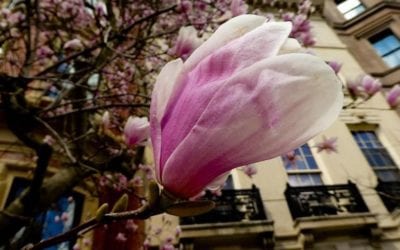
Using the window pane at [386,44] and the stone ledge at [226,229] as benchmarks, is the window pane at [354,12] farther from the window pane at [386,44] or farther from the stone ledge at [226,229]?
the stone ledge at [226,229]

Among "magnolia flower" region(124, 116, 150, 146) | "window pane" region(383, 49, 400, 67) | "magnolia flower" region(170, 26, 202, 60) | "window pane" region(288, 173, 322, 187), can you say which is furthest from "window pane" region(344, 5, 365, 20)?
"magnolia flower" region(124, 116, 150, 146)

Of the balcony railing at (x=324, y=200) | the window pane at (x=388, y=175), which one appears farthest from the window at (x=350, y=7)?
the balcony railing at (x=324, y=200)

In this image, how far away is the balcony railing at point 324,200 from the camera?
23.5 feet

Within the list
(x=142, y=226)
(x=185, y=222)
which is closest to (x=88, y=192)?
(x=142, y=226)

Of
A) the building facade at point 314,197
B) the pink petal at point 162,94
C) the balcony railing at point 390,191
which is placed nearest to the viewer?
the pink petal at point 162,94

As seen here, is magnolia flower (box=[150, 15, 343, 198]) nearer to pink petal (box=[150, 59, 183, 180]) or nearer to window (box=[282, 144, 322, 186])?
pink petal (box=[150, 59, 183, 180])

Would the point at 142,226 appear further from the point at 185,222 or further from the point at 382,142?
the point at 382,142

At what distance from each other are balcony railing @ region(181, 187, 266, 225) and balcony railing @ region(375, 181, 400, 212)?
2.84 m

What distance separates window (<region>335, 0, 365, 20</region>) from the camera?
46.2 ft

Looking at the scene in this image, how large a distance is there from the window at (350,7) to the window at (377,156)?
22.5 ft

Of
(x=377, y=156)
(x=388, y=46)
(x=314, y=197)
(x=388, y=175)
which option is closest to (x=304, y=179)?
(x=314, y=197)

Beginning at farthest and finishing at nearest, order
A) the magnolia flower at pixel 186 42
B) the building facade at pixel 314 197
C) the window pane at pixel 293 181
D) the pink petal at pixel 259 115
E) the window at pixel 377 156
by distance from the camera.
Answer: the window at pixel 377 156, the window pane at pixel 293 181, the building facade at pixel 314 197, the magnolia flower at pixel 186 42, the pink petal at pixel 259 115

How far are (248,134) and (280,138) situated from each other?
0.06 meters

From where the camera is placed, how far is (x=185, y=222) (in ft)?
21.5
